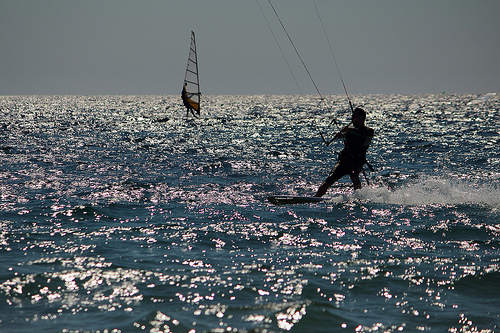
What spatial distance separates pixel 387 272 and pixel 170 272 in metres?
2.54

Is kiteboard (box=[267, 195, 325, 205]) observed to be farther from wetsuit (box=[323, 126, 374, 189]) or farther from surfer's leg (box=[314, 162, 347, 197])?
wetsuit (box=[323, 126, 374, 189])

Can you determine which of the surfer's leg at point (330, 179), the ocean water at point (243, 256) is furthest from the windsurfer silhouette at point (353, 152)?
the ocean water at point (243, 256)

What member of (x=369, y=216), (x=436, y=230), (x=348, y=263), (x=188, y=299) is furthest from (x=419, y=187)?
(x=188, y=299)

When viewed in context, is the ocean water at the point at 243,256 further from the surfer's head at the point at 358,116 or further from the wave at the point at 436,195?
the surfer's head at the point at 358,116

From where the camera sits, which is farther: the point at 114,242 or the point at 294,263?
the point at 114,242

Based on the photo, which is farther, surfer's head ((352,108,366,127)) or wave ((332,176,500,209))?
surfer's head ((352,108,366,127))

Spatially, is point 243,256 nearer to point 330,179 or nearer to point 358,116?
point 330,179

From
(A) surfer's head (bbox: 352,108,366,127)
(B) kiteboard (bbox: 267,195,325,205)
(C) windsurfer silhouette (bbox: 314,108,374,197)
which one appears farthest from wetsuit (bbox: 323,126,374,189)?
(B) kiteboard (bbox: 267,195,325,205)

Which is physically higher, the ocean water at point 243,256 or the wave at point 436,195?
the wave at point 436,195

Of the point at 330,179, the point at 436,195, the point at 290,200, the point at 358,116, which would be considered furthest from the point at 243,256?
the point at 436,195

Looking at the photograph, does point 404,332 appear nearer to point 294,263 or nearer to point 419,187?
point 294,263

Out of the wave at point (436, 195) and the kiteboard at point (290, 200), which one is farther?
the kiteboard at point (290, 200)

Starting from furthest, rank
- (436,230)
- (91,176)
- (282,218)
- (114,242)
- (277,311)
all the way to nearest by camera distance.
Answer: (91,176) → (282,218) → (436,230) → (114,242) → (277,311)

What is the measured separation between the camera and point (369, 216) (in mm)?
8945
